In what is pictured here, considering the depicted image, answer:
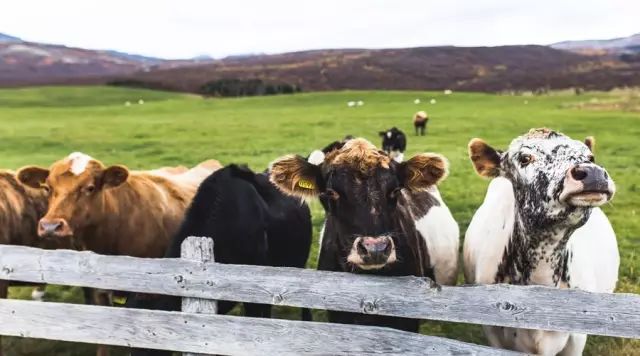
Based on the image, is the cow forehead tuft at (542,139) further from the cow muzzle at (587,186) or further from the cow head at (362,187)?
the cow head at (362,187)

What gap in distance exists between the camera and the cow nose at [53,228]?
5992 mm

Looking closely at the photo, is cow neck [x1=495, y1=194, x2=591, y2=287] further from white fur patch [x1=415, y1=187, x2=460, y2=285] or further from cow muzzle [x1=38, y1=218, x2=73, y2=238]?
cow muzzle [x1=38, y1=218, x2=73, y2=238]

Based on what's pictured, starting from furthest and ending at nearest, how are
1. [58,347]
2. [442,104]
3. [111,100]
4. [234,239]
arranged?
[111,100], [442,104], [58,347], [234,239]

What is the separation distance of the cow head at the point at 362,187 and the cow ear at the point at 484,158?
23 centimetres

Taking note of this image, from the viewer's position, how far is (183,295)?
188 inches

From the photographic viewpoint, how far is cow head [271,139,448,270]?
4.13m

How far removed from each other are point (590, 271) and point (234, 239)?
3026 mm

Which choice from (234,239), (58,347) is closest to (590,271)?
(234,239)

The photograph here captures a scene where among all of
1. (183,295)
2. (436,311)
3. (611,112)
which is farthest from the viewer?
(611,112)

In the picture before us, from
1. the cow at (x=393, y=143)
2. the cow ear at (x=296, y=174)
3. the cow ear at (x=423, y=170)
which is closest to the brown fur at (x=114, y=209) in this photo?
the cow ear at (x=296, y=174)

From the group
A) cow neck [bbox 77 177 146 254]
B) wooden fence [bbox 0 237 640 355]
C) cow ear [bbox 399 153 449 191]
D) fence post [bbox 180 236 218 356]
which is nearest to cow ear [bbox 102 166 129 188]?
cow neck [bbox 77 177 146 254]

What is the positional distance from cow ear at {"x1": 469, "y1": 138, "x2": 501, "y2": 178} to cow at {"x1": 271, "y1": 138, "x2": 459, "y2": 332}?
0.75 ft

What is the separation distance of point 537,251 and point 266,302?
194 cm

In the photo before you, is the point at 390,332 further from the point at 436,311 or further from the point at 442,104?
the point at 442,104
